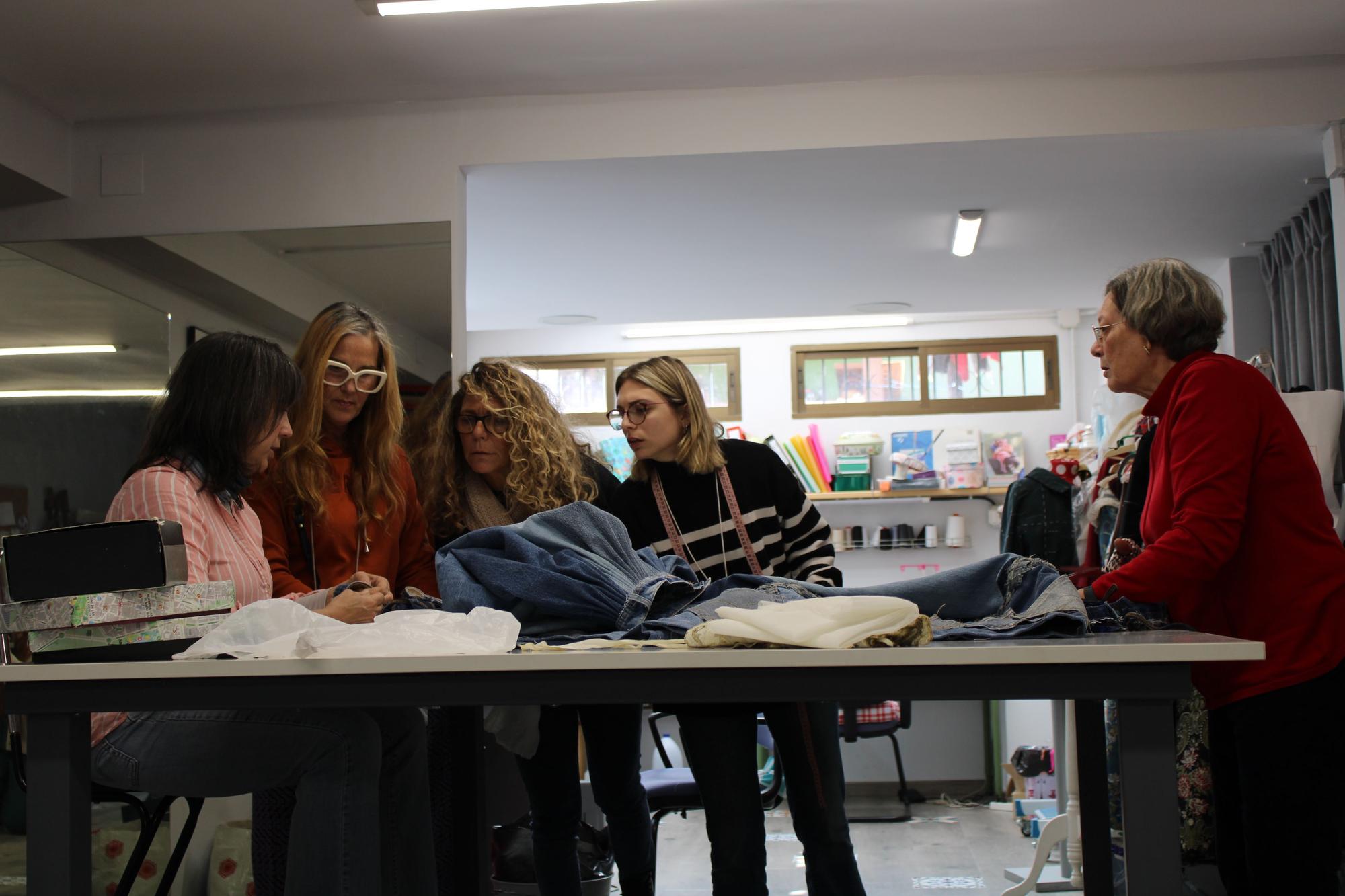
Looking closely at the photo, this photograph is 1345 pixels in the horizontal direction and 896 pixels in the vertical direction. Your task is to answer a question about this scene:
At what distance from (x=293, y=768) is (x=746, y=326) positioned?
512cm

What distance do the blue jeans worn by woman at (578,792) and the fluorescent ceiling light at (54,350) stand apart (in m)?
2.11

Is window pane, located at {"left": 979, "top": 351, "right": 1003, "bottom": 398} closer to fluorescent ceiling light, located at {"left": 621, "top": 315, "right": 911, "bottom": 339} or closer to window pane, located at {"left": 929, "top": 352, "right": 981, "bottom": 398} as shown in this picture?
window pane, located at {"left": 929, "top": 352, "right": 981, "bottom": 398}

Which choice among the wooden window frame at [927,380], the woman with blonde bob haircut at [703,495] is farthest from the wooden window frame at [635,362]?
the woman with blonde bob haircut at [703,495]

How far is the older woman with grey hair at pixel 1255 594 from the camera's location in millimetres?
1704

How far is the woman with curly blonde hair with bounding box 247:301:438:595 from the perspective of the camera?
220cm

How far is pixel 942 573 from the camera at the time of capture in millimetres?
1713

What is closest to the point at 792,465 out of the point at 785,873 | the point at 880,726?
the point at 880,726

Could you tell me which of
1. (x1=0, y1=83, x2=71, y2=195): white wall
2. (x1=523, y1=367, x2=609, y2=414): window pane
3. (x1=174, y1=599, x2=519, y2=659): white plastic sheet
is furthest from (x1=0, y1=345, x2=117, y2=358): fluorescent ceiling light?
(x1=523, y1=367, x2=609, y2=414): window pane

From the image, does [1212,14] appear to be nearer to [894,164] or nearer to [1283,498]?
[894,164]

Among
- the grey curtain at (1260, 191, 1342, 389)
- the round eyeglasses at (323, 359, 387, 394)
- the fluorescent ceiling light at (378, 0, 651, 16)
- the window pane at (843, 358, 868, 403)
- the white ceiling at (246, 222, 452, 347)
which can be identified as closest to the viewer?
the round eyeglasses at (323, 359, 387, 394)

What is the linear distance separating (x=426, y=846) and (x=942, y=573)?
103cm

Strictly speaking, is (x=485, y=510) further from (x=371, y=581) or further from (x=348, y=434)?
(x=371, y=581)

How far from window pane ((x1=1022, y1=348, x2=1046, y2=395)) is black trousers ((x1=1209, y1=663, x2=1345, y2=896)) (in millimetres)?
4840

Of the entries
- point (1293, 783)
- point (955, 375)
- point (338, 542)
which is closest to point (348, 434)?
point (338, 542)
